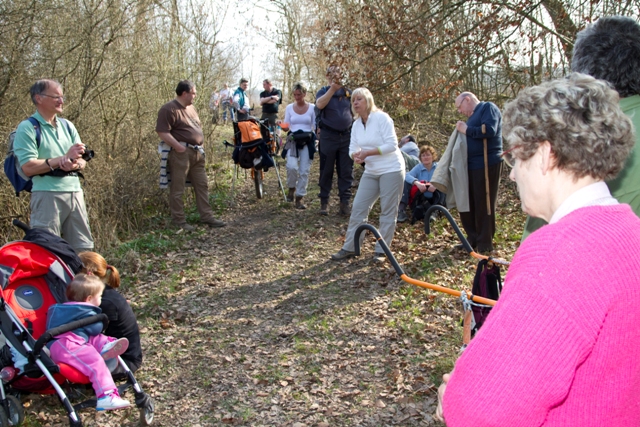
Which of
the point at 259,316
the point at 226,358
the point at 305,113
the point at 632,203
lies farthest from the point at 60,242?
the point at 305,113

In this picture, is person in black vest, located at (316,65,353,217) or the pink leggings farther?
person in black vest, located at (316,65,353,217)

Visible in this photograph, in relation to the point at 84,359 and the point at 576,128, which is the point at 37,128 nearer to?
the point at 84,359

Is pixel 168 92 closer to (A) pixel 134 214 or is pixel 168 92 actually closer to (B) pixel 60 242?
(A) pixel 134 214

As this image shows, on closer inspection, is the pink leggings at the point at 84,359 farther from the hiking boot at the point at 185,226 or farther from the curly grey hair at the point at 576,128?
the hiking boot at the point at 185,226

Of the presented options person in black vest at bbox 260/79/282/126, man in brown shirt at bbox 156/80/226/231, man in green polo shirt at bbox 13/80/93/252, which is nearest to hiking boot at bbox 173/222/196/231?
man in brown shirt at bbox 156/80/226/231

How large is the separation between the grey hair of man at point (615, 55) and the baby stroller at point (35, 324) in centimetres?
349

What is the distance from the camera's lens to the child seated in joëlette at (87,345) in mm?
3764

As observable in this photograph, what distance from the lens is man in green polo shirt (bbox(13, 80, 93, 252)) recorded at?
4996 mm

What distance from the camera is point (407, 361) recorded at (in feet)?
15.6

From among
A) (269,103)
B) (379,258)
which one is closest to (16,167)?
(379,258)

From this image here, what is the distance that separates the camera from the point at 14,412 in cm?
385

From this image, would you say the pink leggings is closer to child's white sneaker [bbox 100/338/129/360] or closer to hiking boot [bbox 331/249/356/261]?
child's white sneaker [bbox 100/338/129/360]

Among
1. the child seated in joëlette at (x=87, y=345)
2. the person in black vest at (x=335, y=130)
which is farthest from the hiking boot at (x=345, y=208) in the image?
the child seated in joëlette at (x=87, y=345)

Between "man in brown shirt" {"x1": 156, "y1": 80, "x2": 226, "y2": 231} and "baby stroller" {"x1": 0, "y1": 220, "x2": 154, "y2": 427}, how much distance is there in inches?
160
